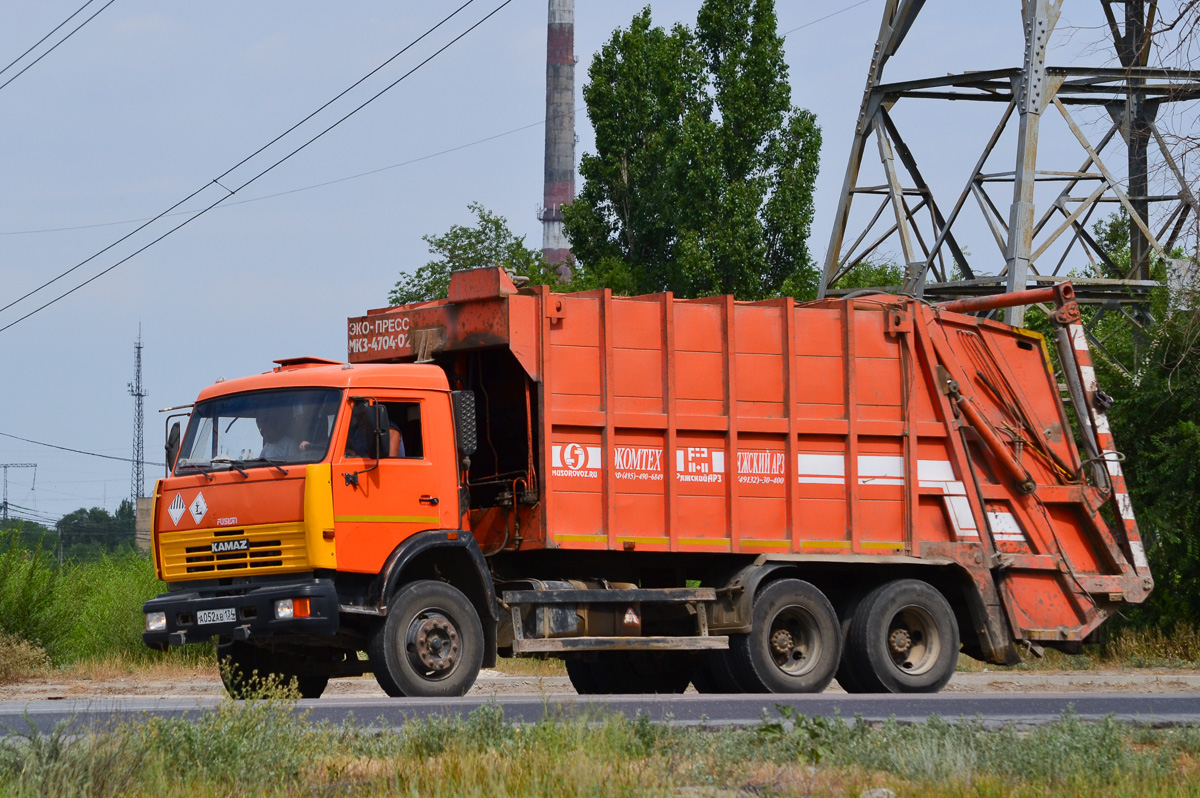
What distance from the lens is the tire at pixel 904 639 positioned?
1379cm

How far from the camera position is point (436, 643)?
1177cm

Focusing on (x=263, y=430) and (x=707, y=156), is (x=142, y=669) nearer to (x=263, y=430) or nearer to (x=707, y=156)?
(x=263, y=430)

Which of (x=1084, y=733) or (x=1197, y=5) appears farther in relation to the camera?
(x=1197, y=5)

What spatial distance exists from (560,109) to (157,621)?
51.1 m

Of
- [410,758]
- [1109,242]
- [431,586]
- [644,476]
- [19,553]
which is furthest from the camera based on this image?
[1109,242]

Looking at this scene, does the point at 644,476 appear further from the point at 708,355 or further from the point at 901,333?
the point at 901,333

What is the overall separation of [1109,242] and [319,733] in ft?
120

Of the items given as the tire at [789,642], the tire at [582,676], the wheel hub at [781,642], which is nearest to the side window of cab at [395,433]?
the tire at [789,642]

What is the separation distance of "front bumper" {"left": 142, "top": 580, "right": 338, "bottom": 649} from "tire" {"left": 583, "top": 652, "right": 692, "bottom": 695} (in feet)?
14.8

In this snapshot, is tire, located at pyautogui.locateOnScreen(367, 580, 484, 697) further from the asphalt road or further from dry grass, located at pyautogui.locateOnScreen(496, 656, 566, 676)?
dry grass, located at pyautogui.locateOnScreen(496, 656, 566, 676)

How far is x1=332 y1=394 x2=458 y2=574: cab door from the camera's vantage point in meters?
11.6

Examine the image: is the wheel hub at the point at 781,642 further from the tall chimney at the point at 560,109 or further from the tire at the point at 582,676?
the tall chimney at the point at 560,109

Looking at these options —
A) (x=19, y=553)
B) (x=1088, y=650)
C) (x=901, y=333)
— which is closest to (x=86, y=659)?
(x=19, y=553)

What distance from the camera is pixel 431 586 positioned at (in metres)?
11.9
